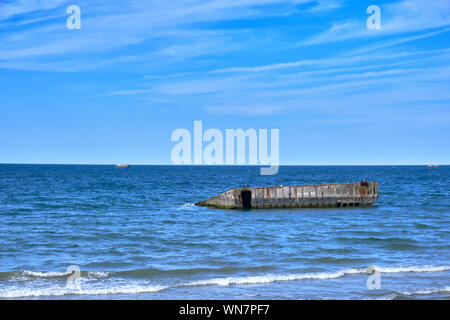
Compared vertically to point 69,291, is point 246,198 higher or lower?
higher

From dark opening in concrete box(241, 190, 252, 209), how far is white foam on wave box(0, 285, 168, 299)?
78.5 ft

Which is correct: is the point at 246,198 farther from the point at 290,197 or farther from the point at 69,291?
the point at 69,291

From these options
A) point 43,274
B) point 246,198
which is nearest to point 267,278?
point 43,274

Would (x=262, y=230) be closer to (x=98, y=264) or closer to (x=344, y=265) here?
(x=344, y=265)

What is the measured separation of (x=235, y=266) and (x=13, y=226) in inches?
685

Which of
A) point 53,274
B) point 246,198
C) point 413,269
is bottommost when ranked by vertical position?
point 413,269

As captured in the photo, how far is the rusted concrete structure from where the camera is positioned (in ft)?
126

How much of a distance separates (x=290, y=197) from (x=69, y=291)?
26.2 metres

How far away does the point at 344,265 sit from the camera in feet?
58.6

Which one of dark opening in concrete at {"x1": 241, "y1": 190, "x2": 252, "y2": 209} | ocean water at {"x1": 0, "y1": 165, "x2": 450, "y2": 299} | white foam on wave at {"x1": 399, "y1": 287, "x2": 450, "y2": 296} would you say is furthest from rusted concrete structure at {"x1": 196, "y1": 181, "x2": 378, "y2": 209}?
white foam on wave at {"x1": 399, "y1": 287, "x2": 450, "y2": 296}

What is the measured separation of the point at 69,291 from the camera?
1429cm

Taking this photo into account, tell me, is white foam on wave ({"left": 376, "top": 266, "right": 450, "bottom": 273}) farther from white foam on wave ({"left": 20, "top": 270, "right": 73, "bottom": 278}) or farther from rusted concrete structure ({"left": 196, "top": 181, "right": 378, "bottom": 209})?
rusted concrete structure ({"left": 196, "top": 181, "right": 378, "bottom": 209})

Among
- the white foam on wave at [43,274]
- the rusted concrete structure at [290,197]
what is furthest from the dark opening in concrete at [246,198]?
the white foam on wave at [43,274]
